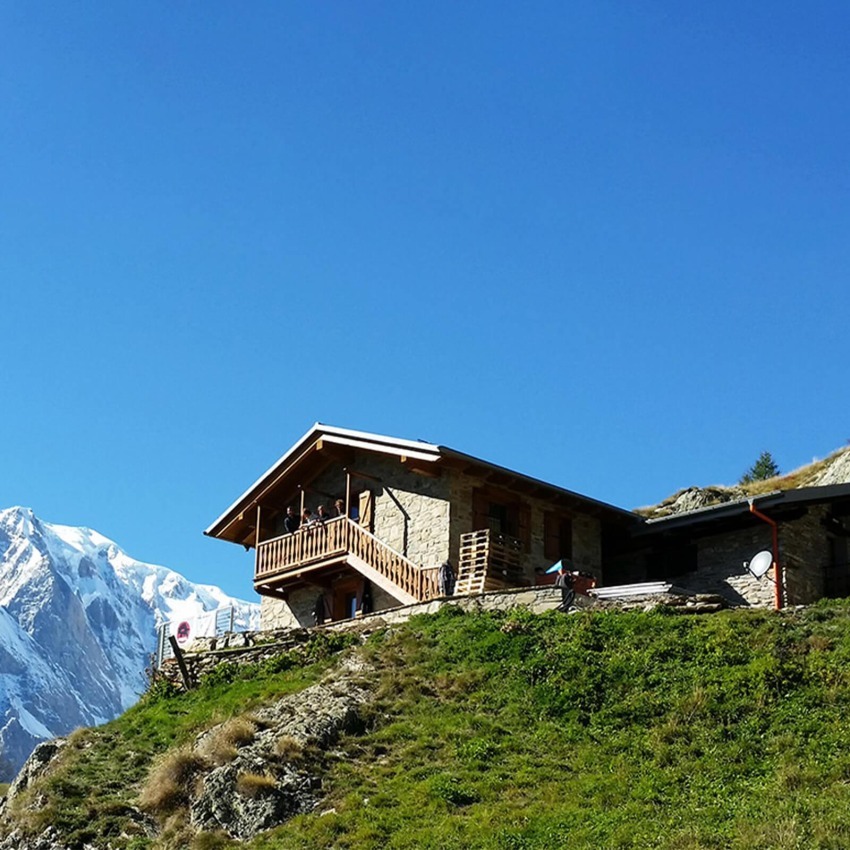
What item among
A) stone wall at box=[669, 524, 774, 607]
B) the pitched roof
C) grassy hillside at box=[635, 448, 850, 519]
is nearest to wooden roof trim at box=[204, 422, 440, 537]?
the pitched roof

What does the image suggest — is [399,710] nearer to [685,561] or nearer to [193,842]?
[193,842]

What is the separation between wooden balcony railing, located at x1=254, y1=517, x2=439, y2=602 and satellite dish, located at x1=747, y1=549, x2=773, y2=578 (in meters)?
7.92

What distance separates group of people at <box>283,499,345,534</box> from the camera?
40.6 m

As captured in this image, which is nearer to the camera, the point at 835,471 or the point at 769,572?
the point at 769,572

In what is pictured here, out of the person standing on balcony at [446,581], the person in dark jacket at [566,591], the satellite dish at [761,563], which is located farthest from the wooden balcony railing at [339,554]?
the satellite dish at [761,563]

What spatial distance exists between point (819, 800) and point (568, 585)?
39.1 feet

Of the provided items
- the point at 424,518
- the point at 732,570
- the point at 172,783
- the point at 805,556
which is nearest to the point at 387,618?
the point at 424,518

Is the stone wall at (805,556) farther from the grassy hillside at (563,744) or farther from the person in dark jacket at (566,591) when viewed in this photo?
the person in dark jacket at (566,591)

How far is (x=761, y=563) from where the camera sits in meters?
35.2

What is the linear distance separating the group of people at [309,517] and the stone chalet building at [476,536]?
142mm

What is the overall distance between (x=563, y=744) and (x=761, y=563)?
39.3 feet

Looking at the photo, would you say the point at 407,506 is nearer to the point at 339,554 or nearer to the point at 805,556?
the point at 339,554

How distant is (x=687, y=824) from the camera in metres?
20.6

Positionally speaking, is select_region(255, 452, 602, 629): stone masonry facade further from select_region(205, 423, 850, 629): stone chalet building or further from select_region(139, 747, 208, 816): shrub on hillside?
select_region(139, 747, 208, 816): shrub on hillside
